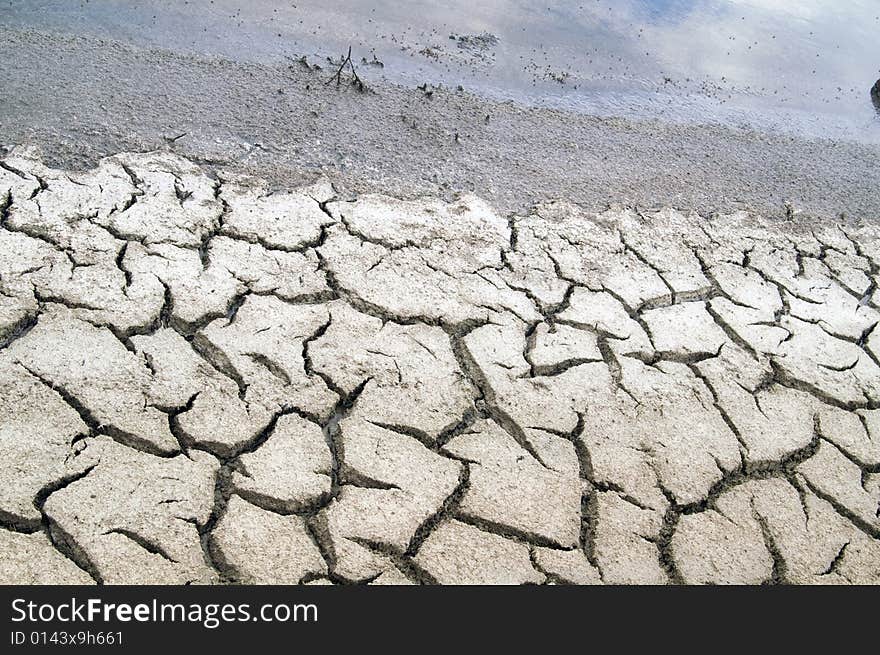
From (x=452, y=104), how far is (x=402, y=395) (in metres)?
2.71

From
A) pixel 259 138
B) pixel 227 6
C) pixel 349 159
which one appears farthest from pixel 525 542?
pixel 227 6

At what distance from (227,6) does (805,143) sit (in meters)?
4.21

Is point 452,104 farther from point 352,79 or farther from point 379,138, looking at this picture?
point 379,138

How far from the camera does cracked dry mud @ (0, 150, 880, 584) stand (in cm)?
217

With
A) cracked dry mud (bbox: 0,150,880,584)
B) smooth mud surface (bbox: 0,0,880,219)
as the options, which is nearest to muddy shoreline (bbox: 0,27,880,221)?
smooth mud surface (bbox: 0,0,880,219)

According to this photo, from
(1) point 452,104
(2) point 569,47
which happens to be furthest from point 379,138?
(2) point 569,47

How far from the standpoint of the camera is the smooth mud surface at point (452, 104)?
155 inches

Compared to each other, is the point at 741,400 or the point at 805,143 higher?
the point at 805,143

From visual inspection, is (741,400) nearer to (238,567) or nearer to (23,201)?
(238,567)

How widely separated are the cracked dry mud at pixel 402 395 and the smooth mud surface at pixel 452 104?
1.17 feet

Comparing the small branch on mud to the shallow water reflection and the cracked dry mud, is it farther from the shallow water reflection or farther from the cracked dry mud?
the cracked dry mud

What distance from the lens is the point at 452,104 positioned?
4.82 metres

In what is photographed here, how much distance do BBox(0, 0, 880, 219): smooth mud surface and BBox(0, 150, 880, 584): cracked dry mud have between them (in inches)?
14.0

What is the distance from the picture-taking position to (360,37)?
558 cm
